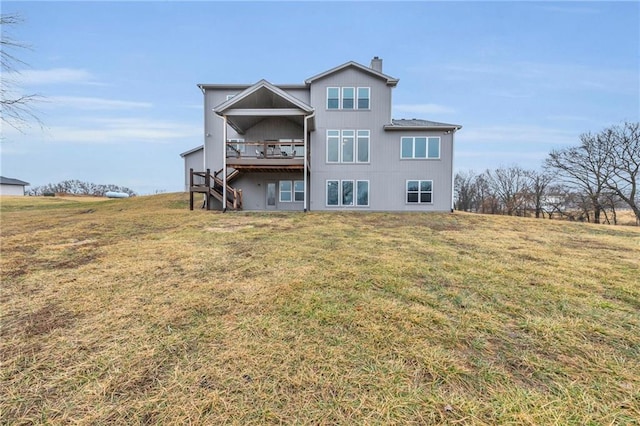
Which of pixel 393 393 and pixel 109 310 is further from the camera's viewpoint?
pixel 109 310

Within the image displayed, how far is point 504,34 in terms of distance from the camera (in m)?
20.1

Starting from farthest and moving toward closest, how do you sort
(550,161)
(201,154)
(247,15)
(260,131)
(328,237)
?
1. (550,161)
2. (201,154)
3. (247,15)
4. (260,131)
5. (328,237)

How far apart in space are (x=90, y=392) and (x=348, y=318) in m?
2.38

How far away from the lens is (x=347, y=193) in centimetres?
1605

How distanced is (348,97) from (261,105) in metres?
4.90

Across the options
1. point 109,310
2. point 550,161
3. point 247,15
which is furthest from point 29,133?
point 550,161

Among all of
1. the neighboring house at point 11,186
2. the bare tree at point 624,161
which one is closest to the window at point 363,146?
the bare tree at point 624,161

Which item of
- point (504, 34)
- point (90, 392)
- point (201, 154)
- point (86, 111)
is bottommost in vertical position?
point (90, 392)

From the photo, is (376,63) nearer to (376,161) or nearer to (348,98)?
(348,98)

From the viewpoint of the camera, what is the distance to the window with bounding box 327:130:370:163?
15.8 meters

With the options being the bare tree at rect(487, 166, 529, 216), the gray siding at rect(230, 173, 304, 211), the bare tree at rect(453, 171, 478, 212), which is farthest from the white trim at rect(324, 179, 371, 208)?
the bare tree at rect(453, 171, 478, 212)

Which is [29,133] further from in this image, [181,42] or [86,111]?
[86,111]

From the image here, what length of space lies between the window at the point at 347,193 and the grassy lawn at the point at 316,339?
33.0 feet

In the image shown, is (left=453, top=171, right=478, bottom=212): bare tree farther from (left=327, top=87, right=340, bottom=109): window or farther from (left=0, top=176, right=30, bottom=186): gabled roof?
(left=0, top=176, right=30, bottom=186): gabled roof
